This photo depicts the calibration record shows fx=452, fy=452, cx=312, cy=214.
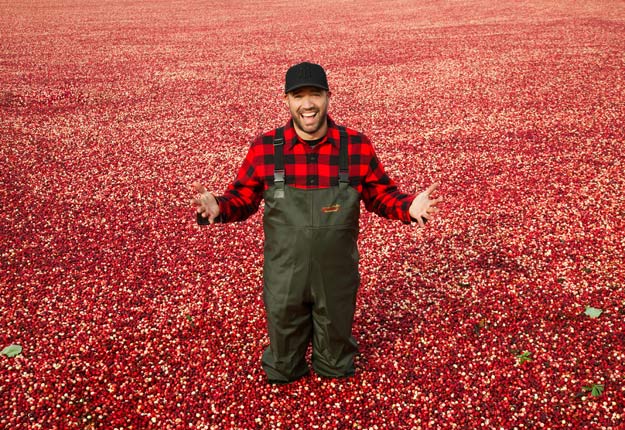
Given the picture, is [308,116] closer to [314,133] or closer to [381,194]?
[314,133]

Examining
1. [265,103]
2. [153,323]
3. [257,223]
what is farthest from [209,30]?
[153,323]

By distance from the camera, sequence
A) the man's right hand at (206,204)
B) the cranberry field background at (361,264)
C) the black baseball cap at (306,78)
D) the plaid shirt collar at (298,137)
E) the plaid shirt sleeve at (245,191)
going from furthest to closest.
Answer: the cranberry field background at (361,264) < the plaid shirt sleeve at (245,191) < the plaid shirt collar at (298,137) < the man's right hand at (206,204) < the black baseball cap at (306,78)

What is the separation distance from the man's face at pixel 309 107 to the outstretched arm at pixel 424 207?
3.69 ft

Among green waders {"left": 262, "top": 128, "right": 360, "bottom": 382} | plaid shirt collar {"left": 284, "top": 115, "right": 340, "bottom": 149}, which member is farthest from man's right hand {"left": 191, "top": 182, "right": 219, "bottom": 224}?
plaid shirt collar {"left": 284, "top": 115, "right": 340, "bottom": 149}

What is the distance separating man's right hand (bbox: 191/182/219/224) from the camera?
3875 mm

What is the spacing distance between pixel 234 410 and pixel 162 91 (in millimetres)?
14920

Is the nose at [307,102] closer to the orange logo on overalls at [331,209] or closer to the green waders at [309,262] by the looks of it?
the green waders at [309,262]

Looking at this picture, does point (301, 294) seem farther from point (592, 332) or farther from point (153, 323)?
point (592, 332)

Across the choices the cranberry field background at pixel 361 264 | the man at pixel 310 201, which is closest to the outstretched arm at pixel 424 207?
the man at pixel 310 201

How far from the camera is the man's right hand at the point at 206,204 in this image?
388cm

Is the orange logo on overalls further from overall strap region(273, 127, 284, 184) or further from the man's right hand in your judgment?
the man's right hand

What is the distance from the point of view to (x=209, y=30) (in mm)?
30062

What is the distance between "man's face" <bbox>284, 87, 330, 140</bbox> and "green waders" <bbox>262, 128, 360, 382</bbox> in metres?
0.26

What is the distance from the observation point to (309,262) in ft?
13.3
